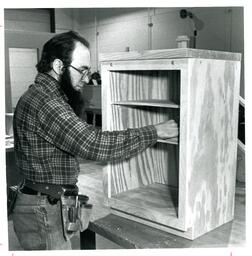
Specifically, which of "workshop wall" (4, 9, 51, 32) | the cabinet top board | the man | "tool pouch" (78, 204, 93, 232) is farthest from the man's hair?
"workshop wall" (4, 9, 51, 32)

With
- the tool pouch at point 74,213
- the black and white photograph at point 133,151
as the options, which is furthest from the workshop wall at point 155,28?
the tool pouch at point 74,213

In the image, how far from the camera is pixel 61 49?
165 cm

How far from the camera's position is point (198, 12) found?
3.67m

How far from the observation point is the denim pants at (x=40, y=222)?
1610 millimetres

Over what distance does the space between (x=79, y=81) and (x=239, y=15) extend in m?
2.14

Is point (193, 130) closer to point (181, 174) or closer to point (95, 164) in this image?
point (181, 174)

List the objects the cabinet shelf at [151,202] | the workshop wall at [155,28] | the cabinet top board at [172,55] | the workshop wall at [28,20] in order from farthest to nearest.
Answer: the workshop wall at [28,20], the workshop wall at [155,28], the cabinet shelf at [151,202], the cabinet top board at [172,55]

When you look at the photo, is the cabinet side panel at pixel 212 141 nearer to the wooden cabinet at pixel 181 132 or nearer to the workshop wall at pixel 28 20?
the wooden cabinet at pixel 181 132

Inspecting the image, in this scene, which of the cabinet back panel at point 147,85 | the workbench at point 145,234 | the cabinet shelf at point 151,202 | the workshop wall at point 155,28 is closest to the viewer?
the workbench at point 145,234

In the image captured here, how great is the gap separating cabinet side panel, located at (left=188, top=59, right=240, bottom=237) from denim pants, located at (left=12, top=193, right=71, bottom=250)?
2.02 ft

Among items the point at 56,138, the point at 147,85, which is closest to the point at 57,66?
the point at 56,138

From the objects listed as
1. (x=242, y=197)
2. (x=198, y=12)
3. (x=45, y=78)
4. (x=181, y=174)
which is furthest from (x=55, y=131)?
(x=198, y=12)

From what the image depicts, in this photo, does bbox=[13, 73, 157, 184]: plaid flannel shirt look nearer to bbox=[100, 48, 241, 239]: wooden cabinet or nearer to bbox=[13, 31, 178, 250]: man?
bbox=[13, 31, 178, 250]: man

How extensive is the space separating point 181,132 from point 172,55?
30cm
